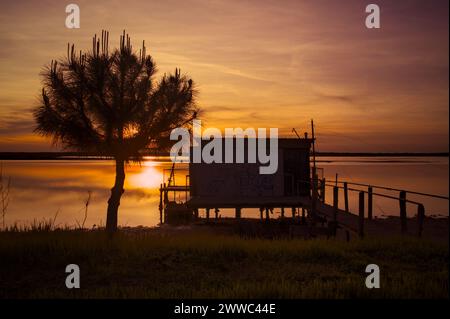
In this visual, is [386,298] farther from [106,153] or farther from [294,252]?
[106,153]

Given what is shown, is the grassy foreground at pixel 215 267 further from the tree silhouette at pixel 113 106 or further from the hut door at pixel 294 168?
the hut door at pixel 294 168

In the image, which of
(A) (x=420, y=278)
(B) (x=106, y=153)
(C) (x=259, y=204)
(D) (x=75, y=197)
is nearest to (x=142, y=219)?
(C) (x=259, y=204)

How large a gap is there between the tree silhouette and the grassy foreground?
2944 millimetres

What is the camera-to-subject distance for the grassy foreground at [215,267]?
826 centimetres

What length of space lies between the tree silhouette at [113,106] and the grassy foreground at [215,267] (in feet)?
9.66

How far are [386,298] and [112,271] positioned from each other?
5.46 m

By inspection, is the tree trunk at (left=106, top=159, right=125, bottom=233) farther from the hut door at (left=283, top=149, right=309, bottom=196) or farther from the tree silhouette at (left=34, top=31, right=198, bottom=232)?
the hut door at (left=283, top=149, right=309, bottom=196)

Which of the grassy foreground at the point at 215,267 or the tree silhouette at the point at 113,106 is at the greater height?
the tree silhouette at the point at 113,106

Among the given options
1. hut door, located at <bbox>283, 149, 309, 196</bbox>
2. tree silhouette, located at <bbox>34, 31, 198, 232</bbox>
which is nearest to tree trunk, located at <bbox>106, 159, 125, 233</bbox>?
tree silhouette, located at <bbox>34, 31, 198, 232</bbox>

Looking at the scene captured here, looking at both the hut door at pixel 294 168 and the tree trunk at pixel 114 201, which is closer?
the tree trunk at pixel 114 201

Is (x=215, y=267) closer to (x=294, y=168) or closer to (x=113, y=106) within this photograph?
(x=113, y=106)

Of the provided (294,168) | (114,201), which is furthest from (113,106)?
(294,168)

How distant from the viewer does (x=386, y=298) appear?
312 inches

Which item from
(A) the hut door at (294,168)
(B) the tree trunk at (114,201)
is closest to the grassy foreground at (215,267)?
(B) the tree trunk at (114,201)
